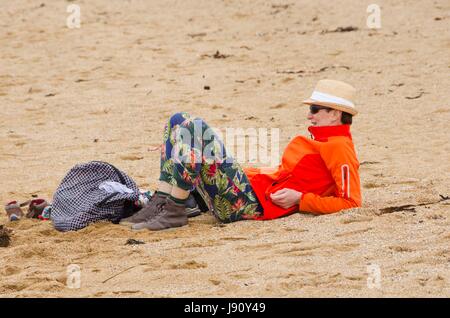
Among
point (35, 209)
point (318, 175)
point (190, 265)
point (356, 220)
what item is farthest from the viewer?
point (35, 209)

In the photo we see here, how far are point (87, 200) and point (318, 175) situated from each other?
1.35 meters

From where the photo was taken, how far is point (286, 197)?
5.21 meters

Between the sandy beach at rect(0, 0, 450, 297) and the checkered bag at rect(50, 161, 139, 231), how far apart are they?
8cm

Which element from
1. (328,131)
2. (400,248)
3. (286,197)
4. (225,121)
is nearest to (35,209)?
(286,197)

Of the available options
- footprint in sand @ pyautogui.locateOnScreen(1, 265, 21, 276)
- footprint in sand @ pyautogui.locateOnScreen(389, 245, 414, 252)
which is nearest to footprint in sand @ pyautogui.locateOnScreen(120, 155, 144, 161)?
footprint in sand @ pyautogui.locateOnScreen(1, 265, 21, 276)

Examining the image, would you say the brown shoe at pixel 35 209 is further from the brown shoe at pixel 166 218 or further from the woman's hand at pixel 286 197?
the woman's hand at pixel 286 197

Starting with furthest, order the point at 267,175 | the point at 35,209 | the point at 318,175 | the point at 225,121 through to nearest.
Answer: the point at 225,121 → the point at 35,209 → the point at 267,175 → the point at 318,175

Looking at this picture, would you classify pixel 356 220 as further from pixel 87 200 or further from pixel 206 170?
pixel 87 200

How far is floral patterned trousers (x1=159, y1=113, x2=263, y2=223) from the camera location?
5.11 m

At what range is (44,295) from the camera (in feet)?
13.8

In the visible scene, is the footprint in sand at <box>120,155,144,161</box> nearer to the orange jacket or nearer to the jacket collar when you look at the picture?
the orange jacket

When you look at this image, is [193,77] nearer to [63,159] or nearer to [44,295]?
[63,159]

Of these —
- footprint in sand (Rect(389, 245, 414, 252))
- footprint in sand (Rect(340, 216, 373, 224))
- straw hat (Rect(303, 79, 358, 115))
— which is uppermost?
straw hat (Rect(303, 79, 358, 115))

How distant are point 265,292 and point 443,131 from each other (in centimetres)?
410
